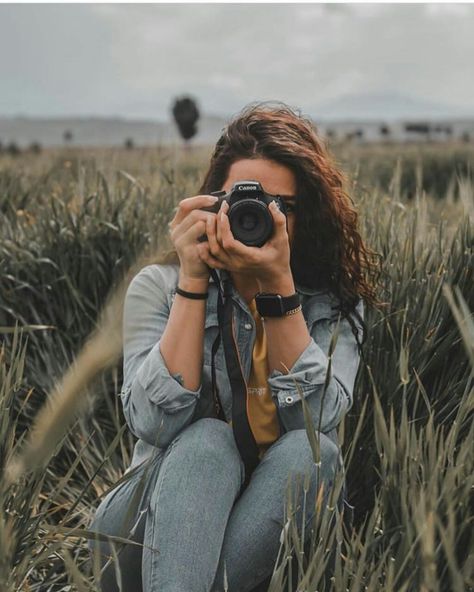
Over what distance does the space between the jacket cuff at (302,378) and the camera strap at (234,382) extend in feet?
0.23

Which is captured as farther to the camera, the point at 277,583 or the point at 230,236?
the point at 230,236

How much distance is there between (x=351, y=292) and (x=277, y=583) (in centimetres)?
84

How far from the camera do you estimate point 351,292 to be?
72.6 inches

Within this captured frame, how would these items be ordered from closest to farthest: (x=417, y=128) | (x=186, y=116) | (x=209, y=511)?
(x=209, y=511)
(x=186, y=116)
(x=417, y=128)

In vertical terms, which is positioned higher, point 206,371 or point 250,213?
point 250,213

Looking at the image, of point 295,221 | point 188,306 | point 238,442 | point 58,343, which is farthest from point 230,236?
point 58,343

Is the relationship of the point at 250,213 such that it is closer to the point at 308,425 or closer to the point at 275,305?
the point at 275,305

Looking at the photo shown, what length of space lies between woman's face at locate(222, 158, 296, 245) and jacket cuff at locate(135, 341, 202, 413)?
39 centimetres

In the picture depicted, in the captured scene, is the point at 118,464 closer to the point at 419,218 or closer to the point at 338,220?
the point at 338,220

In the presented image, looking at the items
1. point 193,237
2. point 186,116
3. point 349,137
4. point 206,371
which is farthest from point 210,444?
point 186,116

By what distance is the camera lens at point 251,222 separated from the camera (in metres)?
1.56

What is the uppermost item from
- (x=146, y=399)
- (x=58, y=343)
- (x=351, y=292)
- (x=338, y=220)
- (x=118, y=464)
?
(x=338, y=220)

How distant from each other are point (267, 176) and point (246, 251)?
0.23 metres

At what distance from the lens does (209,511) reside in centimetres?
143
